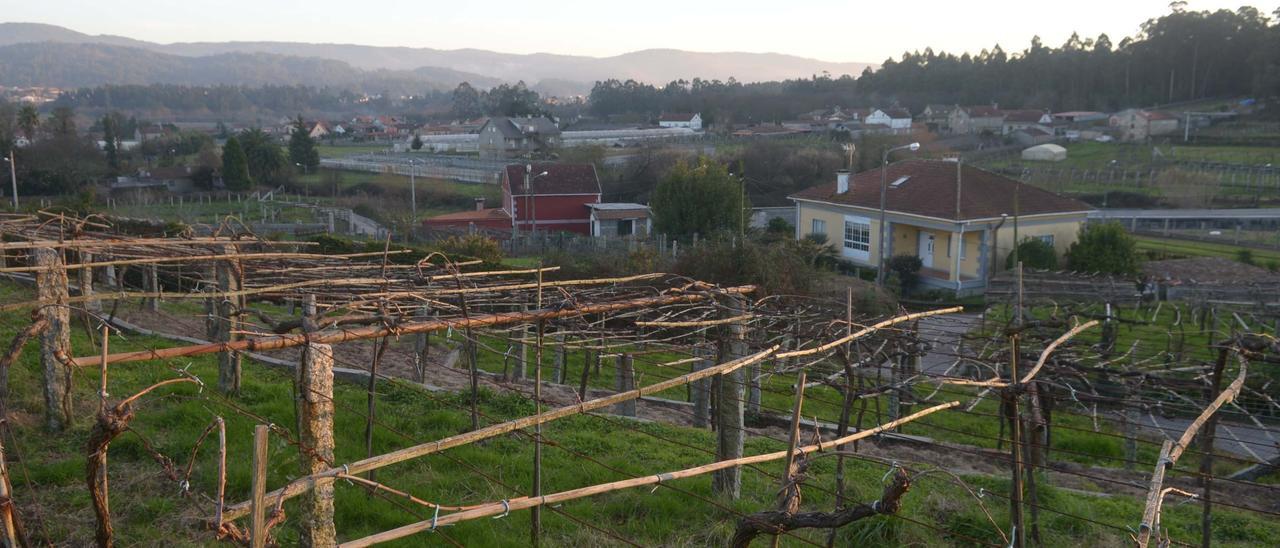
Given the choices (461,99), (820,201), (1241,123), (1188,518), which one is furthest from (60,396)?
(461,99)

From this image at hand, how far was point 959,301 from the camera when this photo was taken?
77.3 ft

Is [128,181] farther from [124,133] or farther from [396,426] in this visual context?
[396,426]

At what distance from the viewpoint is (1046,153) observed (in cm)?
5478

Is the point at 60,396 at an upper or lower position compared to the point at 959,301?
upper

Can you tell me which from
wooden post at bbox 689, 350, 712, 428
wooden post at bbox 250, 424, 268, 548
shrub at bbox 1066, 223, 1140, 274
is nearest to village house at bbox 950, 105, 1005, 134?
shrub at bbox 1066, 223, 1140, 274

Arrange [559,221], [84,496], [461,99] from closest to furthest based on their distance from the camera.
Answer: [84,496] < [559,221] < [461,99]

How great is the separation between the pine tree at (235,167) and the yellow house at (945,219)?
2942 cm

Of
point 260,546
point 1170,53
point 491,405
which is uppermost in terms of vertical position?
point 1170,53

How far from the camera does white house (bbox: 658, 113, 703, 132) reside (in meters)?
84.1

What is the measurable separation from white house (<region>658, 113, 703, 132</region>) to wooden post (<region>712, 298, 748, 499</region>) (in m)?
76.4

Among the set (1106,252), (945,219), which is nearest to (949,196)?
(945,219)

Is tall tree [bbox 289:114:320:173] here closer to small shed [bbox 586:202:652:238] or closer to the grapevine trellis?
small shed [bbox 586:202:652:238]

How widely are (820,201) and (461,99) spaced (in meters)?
102

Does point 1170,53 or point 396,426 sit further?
point 1170,53
